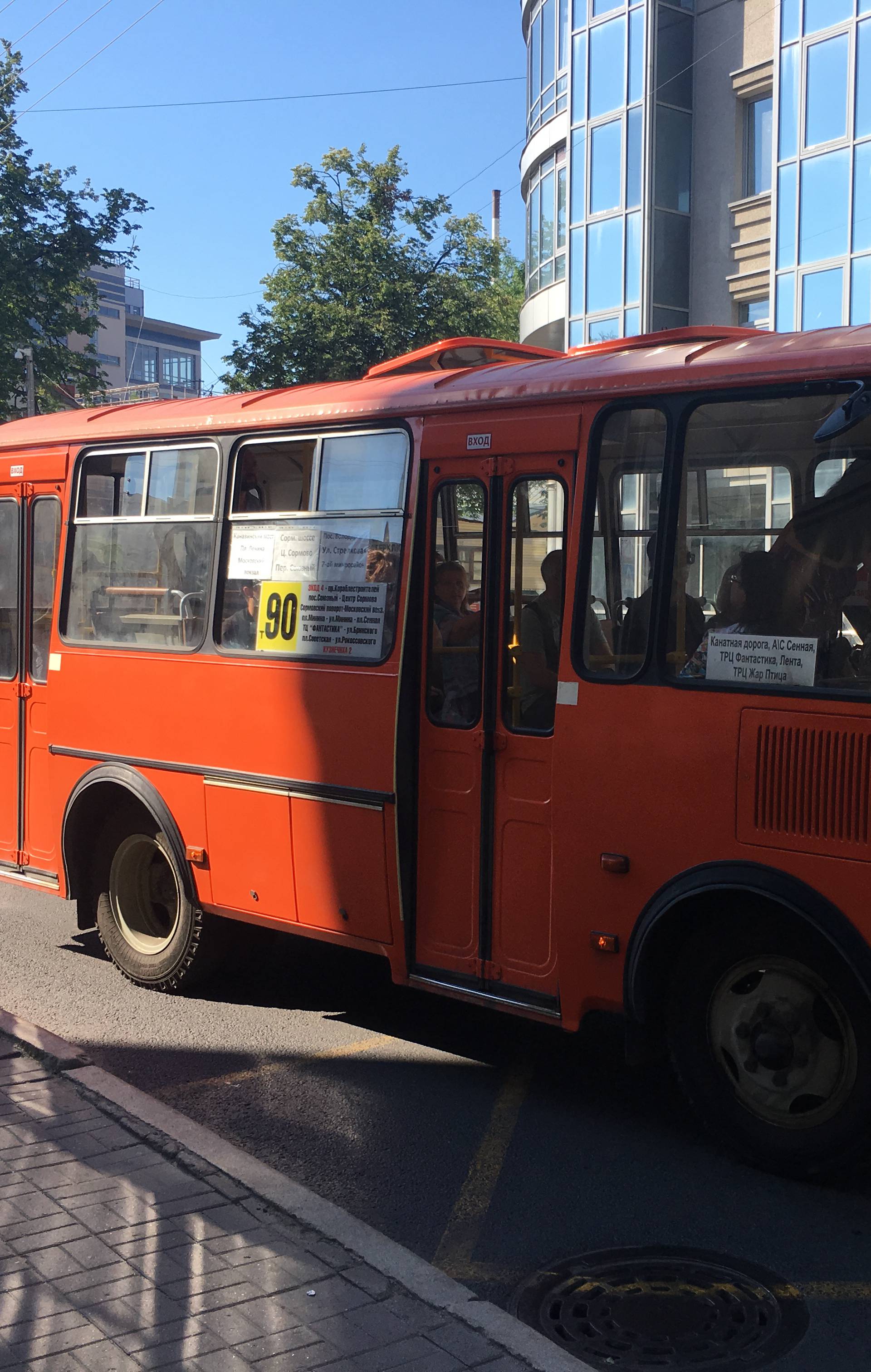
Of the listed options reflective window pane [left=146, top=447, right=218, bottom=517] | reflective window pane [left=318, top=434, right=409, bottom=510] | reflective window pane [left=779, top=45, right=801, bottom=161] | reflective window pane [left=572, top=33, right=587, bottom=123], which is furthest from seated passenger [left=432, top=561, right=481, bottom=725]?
reflective window pane [left=572, top=33, right=587, bottom=123]

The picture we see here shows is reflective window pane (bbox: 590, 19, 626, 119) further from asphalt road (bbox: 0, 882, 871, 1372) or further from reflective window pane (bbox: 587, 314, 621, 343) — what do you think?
asphalt road (bbox: 0, 882, 871, 1372)

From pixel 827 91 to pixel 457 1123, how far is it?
2160 centimetres

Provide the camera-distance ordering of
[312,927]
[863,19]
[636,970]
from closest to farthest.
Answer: [636,970] → [312,927] → [863,19]

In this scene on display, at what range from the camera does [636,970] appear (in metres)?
4.86

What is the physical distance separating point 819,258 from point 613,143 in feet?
21.0

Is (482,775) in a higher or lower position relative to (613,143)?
lower

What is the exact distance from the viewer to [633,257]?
26.8 meters

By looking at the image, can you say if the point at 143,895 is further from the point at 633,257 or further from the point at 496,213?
the point at 496,213

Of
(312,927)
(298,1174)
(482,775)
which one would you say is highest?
(482,775)

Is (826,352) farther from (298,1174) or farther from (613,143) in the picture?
(613,143)

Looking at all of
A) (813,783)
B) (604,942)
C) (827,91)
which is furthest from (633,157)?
(813,783)

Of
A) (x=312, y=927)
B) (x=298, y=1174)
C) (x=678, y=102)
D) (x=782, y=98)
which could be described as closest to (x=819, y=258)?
(x=782, y=98)

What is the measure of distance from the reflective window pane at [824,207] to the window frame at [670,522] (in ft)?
62.1

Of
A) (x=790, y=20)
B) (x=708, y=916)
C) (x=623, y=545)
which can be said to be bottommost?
(x=708, y=916)
